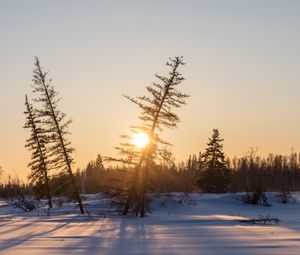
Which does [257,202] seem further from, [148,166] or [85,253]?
[85,253]

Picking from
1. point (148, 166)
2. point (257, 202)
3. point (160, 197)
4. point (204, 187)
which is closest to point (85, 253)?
point (148, 166)

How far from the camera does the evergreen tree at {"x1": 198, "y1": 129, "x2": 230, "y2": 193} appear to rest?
5525cm

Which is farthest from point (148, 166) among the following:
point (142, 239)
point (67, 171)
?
point (142, 239)

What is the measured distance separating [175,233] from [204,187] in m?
39.4

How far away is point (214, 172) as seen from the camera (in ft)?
183

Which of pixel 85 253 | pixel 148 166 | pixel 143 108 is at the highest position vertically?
pixel 143 108

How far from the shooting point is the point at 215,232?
54.5 feet

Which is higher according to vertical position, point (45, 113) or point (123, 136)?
point (45, 113)

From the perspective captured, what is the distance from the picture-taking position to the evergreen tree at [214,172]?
55.2 m

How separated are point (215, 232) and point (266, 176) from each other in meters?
70.8

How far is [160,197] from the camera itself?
114 ft

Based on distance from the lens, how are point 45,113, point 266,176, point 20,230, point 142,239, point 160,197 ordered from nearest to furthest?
point 142,239 < point 20,230 < point 45,113 < point 160,197 < point 266,176

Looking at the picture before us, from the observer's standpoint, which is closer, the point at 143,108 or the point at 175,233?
the point at 175,233

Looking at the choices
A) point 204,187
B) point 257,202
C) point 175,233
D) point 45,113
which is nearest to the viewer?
point 175,233
